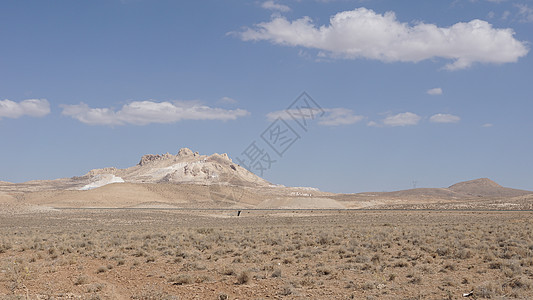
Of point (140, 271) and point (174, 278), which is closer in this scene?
point (174, 278)

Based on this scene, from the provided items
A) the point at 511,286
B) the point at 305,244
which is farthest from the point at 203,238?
the point at 511,286

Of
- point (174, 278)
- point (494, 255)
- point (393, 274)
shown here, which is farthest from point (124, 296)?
point (494, 255)

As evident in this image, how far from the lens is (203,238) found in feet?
84.4

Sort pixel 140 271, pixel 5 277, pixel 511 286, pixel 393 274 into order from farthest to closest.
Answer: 1. pixel 140 271
2. pixel 5 277
3. pixel 393 274
4. pixel 511 286

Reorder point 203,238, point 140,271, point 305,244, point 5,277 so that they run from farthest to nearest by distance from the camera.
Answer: point 203,238
point 305,244
point 140,271
point 5,277

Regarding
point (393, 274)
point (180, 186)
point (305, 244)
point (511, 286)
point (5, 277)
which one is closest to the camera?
point (511, 286)

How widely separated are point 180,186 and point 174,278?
12383cm

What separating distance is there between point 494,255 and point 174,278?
12594mm

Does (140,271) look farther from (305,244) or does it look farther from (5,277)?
(305,244)

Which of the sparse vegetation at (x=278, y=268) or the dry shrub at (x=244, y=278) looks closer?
the sparse vegetation at (x=278, y=268)

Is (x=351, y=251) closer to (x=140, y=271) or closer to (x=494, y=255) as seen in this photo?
(x=494, y=255)

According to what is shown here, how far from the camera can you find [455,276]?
567 inches

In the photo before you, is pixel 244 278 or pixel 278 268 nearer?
pixel 244 278

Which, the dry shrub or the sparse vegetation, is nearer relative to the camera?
the sparse vegetation
